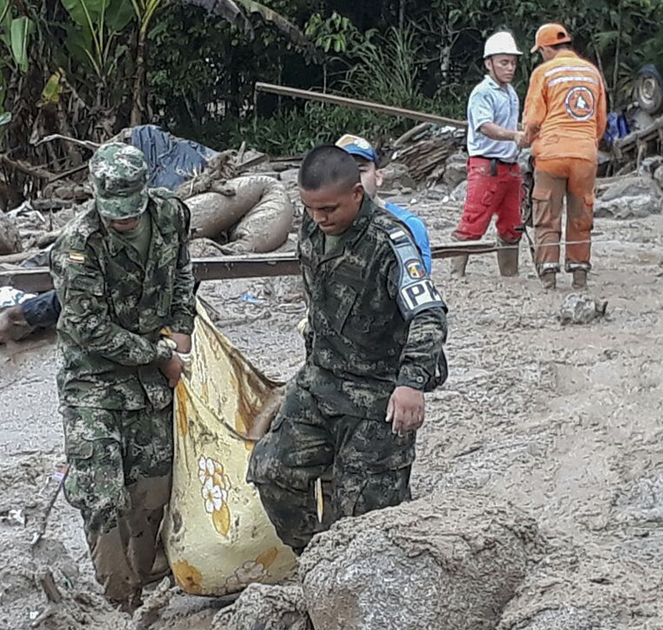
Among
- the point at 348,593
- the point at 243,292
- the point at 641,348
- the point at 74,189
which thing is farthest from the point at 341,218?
the point at 74,189

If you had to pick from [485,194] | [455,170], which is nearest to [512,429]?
[485,194]

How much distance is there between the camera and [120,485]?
3.50 m

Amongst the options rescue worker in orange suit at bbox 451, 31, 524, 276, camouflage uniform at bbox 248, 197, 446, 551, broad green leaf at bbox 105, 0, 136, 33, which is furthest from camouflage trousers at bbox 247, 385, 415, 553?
broad green leaf at bbox 105, 0, 136, 33

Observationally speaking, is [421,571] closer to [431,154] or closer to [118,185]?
[118,185]

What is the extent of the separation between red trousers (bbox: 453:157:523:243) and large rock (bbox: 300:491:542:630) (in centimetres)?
518

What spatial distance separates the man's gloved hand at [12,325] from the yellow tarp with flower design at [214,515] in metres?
2.73

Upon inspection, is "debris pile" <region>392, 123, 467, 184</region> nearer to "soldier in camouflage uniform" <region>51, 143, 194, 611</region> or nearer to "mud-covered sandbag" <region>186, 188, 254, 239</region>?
"mud-covered sandbag" <region>186, 188, 254, 239</region>

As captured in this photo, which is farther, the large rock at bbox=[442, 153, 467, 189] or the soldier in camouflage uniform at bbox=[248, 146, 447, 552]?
the large rock at bbox=[442, 153, 467, 189]

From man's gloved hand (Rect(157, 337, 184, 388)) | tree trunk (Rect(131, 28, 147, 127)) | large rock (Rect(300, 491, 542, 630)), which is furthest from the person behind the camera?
tree trunk (Rect(131, 28, 147, 127))

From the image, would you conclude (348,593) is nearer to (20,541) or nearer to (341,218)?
(341,218)

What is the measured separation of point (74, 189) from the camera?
40.6 ft

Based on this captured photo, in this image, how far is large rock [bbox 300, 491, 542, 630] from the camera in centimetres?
256

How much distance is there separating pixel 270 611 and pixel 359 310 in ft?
3.02

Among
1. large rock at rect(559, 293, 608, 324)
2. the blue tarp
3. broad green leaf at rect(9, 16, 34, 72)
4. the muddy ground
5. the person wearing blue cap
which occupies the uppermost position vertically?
broad green leaf at rect(9, 16, 34, 72)
